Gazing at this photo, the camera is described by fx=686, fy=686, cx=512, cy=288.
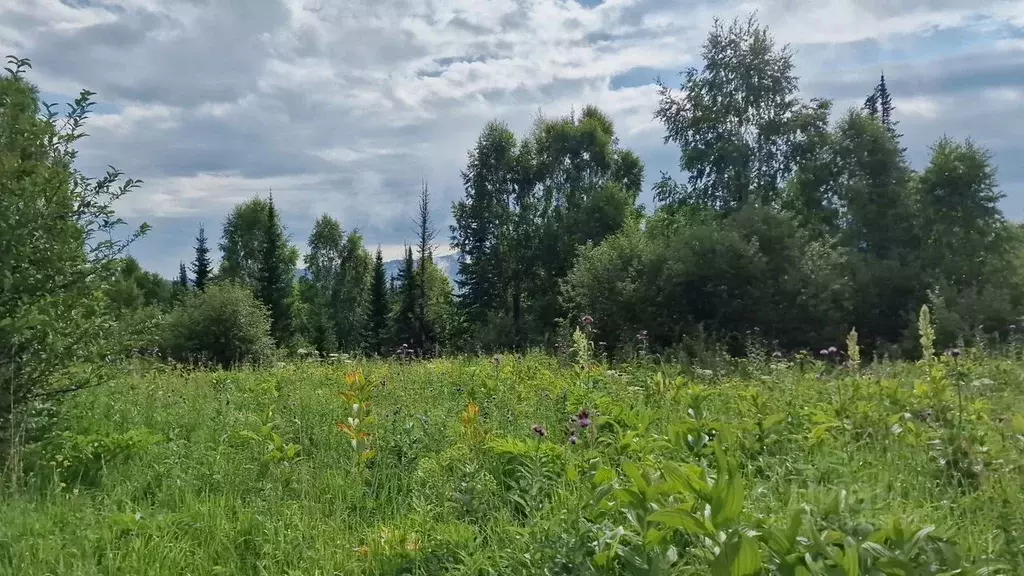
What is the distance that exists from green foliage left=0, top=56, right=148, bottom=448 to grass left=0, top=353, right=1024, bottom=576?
455 mm

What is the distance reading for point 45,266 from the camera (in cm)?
448

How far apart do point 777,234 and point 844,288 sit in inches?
91.2

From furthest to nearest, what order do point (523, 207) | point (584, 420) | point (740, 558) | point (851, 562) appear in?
1. point (523, 207)
2. point (584, 420)
3. point (740, 558)
4. point (851, 562)

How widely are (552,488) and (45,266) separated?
3582 millimetres

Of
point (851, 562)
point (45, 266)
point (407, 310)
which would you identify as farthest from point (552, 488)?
point (407, 310)

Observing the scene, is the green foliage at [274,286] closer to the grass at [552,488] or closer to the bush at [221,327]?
the bush at [221,327]

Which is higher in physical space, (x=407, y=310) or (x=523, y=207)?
(x=523, y=207)

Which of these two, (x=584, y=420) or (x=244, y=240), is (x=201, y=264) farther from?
(x=584, y=420)

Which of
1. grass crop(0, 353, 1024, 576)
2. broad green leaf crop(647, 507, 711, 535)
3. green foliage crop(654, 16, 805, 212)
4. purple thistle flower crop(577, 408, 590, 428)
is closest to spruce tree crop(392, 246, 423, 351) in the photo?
green foliage crop(654, 16, 805, 212)

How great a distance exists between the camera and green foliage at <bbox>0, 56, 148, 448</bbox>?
4.28 metres

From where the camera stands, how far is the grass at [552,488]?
2.32 m

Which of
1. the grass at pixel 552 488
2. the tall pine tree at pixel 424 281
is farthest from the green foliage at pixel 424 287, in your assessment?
the grass at pixel 552 488

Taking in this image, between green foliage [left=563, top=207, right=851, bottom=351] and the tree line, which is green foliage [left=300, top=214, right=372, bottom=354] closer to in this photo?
the tree line

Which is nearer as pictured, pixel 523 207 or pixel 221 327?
pixel 221 327
